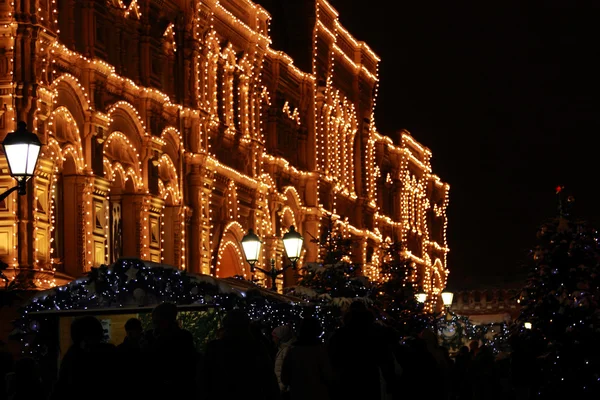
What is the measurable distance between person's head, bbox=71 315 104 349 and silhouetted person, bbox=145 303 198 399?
1189 mm

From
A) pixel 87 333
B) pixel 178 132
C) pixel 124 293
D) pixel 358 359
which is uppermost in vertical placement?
pixel 178 132

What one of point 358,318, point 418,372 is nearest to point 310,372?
point 358,318

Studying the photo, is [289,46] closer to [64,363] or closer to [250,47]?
[250,47]

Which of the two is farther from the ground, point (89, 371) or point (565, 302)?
point (565, 302)

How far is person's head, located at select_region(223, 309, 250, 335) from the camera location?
12.2m

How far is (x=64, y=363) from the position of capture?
11.5m

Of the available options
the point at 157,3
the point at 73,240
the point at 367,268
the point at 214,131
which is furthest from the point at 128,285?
the point at 367,268

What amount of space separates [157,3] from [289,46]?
16.5m

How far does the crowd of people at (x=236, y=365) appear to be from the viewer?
11.4m

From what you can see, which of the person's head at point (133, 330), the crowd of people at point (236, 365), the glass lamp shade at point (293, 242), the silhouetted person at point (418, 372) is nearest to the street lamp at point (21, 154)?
the crowd of people at point (236, 365)

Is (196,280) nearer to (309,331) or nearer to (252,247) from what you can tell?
(309,331)

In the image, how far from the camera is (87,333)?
456 inches

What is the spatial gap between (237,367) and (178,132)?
1065 inches

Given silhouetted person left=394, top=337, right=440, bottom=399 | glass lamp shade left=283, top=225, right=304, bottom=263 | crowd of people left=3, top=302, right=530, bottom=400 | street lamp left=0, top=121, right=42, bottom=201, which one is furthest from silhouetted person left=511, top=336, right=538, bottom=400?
street lamp left=0, top=121, right=42, bottom=201
